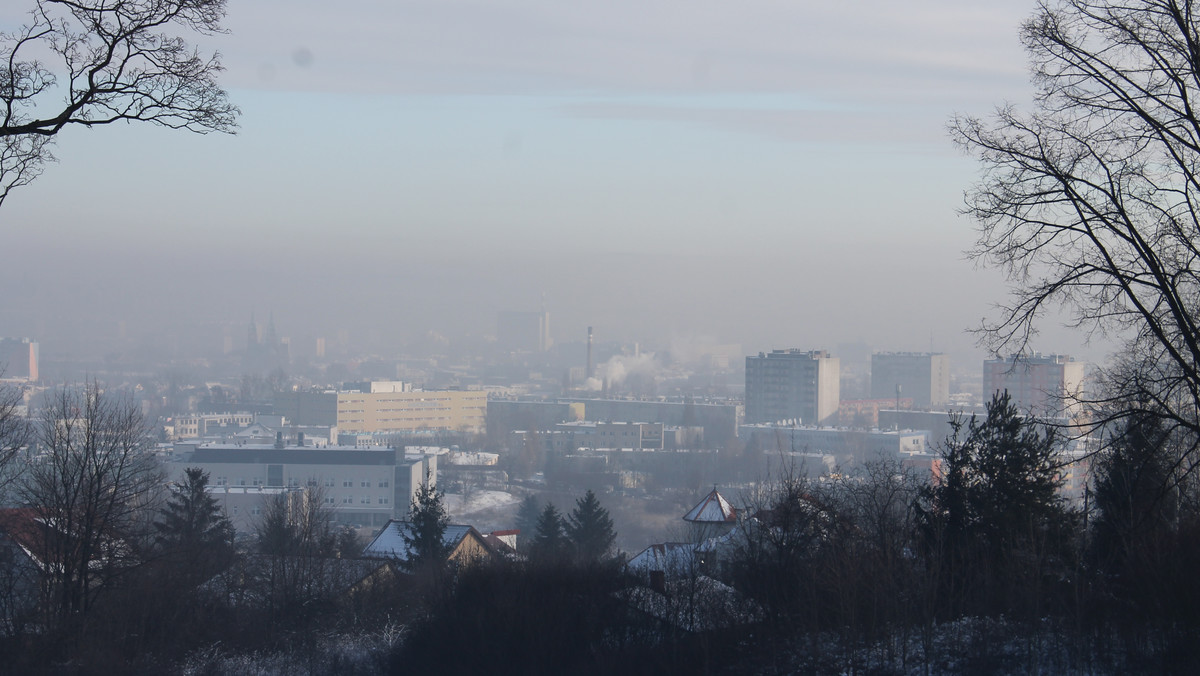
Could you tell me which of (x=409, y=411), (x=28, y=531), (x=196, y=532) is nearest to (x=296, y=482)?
(x=196, y=532)

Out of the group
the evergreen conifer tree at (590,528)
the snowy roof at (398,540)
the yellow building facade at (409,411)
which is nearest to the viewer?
the snowy roof at (398,540)

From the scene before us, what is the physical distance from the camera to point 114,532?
540 inches

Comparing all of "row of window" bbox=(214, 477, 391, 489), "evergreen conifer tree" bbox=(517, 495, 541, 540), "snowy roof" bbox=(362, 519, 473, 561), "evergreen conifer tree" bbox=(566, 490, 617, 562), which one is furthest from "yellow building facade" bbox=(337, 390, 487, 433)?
"snowy roof" bbox=(362, 519, 473, 561)

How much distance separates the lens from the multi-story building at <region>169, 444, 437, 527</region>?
49.0m

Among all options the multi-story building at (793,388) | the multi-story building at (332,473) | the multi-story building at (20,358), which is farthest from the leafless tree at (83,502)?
the multi-story building at (20,358)

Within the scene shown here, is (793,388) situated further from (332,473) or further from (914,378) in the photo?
(332,473)

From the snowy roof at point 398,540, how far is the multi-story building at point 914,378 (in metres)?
88.2

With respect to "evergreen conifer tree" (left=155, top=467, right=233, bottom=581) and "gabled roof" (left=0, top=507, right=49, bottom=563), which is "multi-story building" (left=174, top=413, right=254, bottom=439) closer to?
"evergreen conifer tree" (left=155, top=467, right=233, bottom=581)

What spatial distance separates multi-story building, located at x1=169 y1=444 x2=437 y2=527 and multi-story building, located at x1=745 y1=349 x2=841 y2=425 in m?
48.1

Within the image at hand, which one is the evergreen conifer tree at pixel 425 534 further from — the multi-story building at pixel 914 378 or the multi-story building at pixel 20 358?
the multi-story building at pixel 20 358

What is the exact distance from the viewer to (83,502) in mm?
13383

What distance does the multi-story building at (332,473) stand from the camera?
4900 cm

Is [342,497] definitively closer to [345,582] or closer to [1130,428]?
[345,582]

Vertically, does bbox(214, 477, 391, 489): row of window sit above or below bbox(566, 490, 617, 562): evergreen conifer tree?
below
